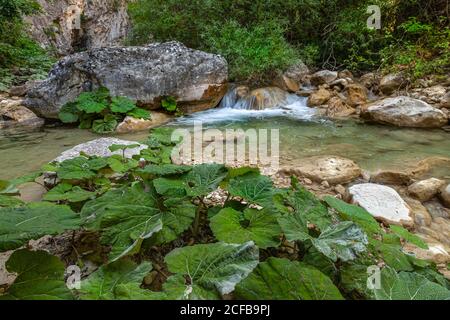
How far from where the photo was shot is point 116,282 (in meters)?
0.92

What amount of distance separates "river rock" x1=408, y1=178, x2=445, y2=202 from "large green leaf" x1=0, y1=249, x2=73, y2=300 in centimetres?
268

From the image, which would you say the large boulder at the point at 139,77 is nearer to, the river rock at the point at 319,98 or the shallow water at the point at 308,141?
the shallow water at the point at 308,141

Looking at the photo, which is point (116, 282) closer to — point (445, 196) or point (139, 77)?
point (445, 196)

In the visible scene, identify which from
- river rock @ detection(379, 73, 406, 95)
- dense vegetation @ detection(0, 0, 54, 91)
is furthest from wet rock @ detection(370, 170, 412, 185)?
dense vegetation @ detection(0, 0, 54, 91)

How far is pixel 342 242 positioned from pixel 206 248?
18.4 inches

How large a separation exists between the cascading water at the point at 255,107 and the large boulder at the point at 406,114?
1151 millimetres

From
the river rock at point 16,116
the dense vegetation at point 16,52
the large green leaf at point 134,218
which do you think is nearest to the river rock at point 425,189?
the large green leaf at point 134,218

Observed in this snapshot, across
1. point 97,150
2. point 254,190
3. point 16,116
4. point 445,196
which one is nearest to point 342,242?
point 254,190

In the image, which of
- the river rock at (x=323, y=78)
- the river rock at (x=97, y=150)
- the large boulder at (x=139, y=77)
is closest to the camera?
the river rock at (x=97, y=150)

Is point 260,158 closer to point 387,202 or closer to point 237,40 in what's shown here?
point 387,202

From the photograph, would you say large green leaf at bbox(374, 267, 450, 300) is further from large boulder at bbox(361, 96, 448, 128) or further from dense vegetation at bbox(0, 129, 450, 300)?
large boulder at bbox(361, 96, 448, 128)

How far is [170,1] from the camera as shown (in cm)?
821

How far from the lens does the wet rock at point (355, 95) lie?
20.3 feet

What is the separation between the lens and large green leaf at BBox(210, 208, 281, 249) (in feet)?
3.50
